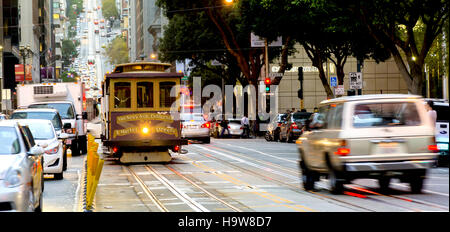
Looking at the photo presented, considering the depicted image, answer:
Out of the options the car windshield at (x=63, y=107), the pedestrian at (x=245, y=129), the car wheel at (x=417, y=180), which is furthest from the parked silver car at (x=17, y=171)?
the pedestrian at (x=245, y=129)

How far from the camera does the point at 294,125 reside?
1444 inches

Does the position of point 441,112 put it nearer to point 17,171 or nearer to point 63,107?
point 63,107

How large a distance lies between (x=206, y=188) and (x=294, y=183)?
211 cm

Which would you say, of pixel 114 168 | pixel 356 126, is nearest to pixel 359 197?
pixel 356 126

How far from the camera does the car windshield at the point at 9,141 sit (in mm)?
10248

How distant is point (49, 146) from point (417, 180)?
9.12 meters

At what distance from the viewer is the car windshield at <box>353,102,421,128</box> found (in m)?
13.1

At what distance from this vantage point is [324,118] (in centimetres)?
1419

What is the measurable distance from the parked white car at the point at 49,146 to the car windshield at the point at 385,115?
26.8 ft

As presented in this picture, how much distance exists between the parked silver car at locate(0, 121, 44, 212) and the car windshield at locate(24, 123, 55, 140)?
24.7 feet

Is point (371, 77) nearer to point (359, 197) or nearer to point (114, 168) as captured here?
point (114, 168)

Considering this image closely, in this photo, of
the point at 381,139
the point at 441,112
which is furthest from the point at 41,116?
the point at 381,139

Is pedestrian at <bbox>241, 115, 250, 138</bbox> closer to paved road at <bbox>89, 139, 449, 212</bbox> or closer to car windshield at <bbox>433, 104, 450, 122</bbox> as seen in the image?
paved road at <bbox>89, 139, 449, 212</bbox>

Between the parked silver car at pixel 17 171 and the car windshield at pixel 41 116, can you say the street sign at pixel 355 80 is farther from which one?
the parked silver car at pixel 17 171
